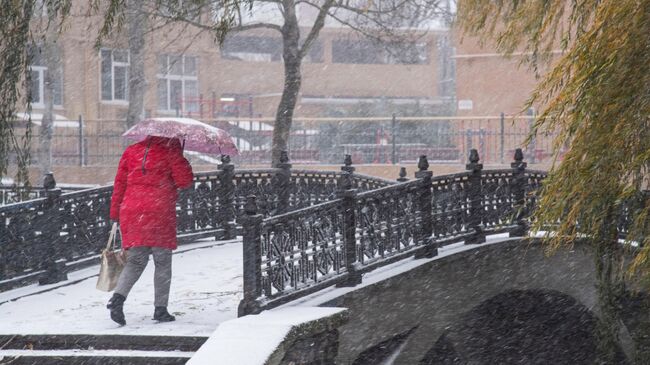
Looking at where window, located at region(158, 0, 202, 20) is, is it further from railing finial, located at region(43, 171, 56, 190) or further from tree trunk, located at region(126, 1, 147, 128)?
tree trunk, located at region(126, 1, 147, 128)

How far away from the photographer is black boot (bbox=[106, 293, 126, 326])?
8961mm

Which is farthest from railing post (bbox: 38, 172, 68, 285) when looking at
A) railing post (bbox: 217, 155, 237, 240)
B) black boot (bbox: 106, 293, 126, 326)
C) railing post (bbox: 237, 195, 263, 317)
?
railing post (bbox: 237, 195, 263, 317)

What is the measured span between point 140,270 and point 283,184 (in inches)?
232

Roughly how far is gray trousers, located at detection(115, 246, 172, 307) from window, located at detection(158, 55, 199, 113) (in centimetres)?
2964

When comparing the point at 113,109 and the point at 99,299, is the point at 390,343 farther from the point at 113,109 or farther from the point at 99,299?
the point at 113,109

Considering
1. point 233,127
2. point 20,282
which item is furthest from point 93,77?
point 20,282

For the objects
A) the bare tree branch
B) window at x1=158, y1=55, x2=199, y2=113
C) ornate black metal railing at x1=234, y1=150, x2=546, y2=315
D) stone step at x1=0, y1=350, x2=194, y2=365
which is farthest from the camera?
window at x1=158, y1=55, x2=199, y2=113

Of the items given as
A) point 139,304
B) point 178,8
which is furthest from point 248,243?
point 178,8

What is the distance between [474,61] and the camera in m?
32.7

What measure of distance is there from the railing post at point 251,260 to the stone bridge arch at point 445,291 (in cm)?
106

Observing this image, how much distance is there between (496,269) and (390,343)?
2.32 metres

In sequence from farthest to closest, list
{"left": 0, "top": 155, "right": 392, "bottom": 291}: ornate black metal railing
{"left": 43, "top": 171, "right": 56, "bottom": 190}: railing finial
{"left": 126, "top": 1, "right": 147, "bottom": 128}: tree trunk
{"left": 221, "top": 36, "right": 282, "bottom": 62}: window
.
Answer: {"left": 221, "top": 36, "right": 282, "bottom": 62}: window, {"left": 126, "top": 1, "right": 147, "bottom": 128}: tree trunk, {"left": 43, "top": 171, "right": 56, "bottom": 190}: railing finial, {"left": 0, "top": 155, "right": 392, "bottom": 291}: ornate black metal railing

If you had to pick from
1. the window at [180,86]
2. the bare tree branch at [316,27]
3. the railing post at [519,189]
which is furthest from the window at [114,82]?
the railing post at [519,189]

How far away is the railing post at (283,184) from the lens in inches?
587
